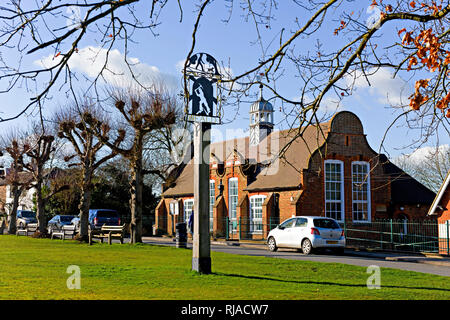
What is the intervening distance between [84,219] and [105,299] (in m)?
20.1

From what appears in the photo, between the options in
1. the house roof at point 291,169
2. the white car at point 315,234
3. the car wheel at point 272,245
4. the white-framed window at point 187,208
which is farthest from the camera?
the white-framed window at point 187,208

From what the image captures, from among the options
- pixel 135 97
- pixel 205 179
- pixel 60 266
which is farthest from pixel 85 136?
pixel 205 179

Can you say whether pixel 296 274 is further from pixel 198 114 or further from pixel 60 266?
pixel 60 266

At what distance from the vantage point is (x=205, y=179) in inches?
487

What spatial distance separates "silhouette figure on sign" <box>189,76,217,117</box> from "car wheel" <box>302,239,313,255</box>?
38.6 ft

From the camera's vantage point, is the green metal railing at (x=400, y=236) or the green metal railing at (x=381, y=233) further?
the green metal railing at (x=400, y=236)

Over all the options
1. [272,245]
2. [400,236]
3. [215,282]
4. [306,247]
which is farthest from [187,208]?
[215,282]

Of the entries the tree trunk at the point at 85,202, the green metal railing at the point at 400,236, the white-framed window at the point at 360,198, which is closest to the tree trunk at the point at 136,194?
the tree trunk at the point at 85,202

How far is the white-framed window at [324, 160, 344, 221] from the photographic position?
107 ft

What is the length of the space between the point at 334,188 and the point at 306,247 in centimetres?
1114

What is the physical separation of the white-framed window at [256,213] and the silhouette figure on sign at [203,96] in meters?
22.6

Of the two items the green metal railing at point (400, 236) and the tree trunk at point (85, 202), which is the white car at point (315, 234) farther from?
the tree trunk at point (85, 202)

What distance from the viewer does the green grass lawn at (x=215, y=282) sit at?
929cm
